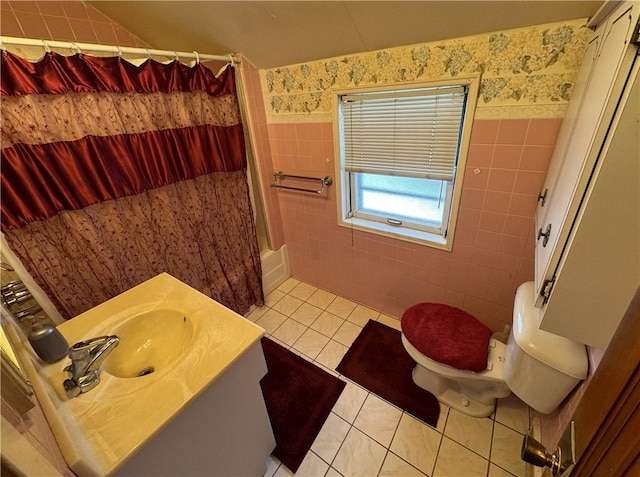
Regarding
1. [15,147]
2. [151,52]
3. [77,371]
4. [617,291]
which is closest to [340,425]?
[77,371]

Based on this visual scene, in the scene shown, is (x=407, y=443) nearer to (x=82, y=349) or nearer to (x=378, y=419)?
(x=378, y=419)

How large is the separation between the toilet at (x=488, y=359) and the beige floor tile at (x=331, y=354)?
0.49 m

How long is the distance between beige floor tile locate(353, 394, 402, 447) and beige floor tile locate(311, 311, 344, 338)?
1.80 feet

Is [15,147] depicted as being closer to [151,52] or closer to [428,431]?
[151,52]

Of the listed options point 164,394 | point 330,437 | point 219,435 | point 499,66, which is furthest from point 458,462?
point 499,66

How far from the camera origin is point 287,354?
1.87 meters

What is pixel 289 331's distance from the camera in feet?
6.75

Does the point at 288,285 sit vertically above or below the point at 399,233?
below

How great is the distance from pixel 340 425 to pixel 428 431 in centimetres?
46

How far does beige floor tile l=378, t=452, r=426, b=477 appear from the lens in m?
1.26

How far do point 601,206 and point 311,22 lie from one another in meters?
1.35

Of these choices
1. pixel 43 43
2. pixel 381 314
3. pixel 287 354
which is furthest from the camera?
pixel 381 314

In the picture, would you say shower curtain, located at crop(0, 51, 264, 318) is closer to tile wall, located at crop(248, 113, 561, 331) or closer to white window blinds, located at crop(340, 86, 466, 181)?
tile wall, located at crop(248, 113, 561, 331)

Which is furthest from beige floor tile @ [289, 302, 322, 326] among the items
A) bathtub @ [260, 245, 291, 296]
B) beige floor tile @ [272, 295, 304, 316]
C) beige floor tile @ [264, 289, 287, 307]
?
bathtub @ [260, 245, 291, 296]
